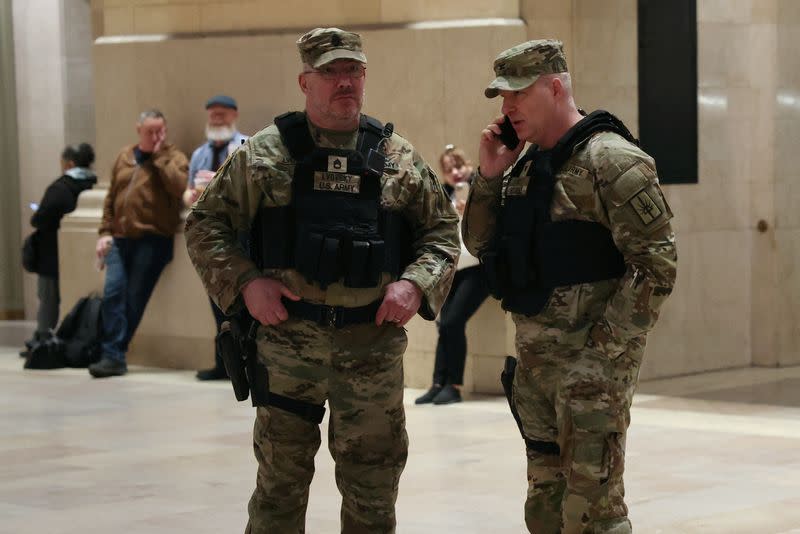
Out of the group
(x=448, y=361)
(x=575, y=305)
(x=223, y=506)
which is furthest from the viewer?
(x=448, y=361)

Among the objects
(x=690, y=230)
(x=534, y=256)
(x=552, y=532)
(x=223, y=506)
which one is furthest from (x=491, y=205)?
(x=690, y=230)

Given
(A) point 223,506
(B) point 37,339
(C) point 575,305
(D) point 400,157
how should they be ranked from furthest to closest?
(B) point 37,339, (A) point 223,506, (D) point 400,157, (C) point 575,305

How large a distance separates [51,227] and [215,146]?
2.50 meters

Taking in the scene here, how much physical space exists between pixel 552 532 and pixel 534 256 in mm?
903

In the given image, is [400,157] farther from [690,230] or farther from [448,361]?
[690,230]

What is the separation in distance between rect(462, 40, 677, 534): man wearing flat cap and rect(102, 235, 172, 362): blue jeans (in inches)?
291

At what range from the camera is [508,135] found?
200 inches

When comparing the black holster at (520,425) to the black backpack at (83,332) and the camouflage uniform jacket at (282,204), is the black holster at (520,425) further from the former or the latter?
the black backpack at (83,332)

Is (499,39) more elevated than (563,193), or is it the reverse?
(499,39)

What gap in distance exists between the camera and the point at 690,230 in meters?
11.5

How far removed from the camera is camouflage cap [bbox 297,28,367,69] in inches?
202

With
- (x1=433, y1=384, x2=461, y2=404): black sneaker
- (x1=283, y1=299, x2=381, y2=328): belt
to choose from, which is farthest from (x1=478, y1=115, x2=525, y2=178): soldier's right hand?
(x1=433, y1=384, x2=461, y2=404): black sneaker

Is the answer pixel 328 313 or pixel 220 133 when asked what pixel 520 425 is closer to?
pixel 328 313

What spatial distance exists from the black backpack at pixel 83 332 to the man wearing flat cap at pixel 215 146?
3.93 ft
